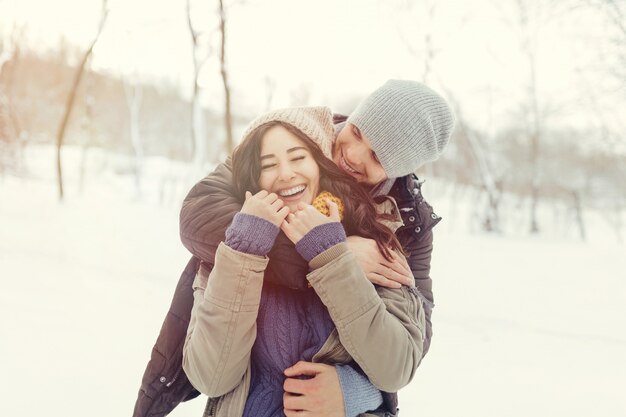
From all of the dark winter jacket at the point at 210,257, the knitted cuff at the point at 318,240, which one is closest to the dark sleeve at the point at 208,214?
the dark winter jacket at the point at 210,257

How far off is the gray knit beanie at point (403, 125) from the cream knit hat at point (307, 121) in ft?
0.50

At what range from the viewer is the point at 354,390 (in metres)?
1.16

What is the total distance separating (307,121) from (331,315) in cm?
54

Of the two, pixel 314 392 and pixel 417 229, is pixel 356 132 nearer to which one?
pixel 417 229

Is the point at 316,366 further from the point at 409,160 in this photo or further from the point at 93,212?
the point at 93,212

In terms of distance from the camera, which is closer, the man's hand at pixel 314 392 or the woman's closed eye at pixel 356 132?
the man's hand at pixel 314 392

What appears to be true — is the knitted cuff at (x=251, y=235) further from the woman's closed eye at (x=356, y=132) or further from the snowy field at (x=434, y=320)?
the snowy field at (x=434, y=320)

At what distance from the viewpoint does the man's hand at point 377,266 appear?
1.17m

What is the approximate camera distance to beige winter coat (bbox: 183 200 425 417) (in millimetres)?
1026

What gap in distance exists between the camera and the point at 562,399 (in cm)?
287

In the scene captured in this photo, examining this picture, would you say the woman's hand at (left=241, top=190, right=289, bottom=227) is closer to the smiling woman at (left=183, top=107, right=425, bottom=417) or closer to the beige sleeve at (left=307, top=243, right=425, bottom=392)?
the smiling woman at (left=183, top=107, right=425, bottom=417)

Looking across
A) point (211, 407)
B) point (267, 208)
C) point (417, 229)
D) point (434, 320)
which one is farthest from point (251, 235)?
point (434, 320)

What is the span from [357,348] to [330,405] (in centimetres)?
21

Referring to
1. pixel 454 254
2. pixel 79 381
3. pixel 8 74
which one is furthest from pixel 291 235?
pixel 8 74
